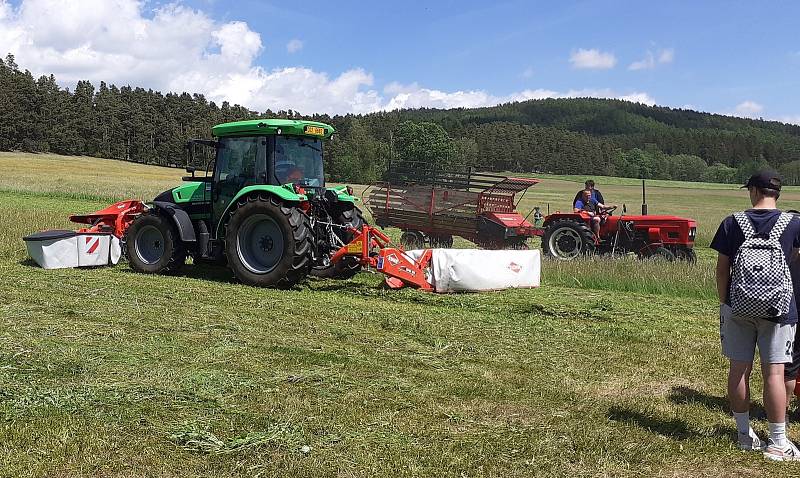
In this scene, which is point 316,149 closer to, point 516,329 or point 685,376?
point 516,329

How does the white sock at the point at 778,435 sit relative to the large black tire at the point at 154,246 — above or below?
below

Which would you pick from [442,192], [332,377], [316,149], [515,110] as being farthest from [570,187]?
[515,110]

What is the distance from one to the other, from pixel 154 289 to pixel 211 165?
2.17m

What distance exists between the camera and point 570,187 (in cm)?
5994

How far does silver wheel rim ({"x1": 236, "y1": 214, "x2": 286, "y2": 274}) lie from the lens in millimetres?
8836

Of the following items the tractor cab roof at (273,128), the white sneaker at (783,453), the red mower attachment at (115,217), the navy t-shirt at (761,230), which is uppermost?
the tractor cab roof at (273,128)

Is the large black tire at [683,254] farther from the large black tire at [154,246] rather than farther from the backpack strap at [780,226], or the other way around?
the backpack strap at [780,226]

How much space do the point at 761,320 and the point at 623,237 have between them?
31.7ft

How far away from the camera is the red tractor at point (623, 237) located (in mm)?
12906

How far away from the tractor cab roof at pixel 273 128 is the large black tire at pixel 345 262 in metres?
1.17

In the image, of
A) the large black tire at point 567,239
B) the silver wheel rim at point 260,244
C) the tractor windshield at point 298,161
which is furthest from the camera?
the large black tire at point 567,239

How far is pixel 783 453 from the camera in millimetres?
3750

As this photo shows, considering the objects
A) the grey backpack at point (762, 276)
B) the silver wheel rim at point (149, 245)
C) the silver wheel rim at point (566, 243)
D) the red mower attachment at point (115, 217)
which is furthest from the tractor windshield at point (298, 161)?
the grey backpack at point (762, 276)

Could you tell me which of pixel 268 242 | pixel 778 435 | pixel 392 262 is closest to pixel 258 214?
pixel 268 242
